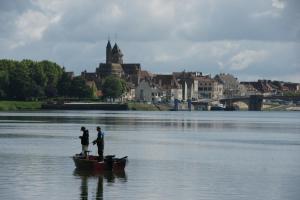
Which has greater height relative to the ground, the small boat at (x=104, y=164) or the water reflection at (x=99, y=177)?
the small boat at (x=104, y=164)

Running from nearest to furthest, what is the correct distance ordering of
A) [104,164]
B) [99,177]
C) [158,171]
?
1. [99,177]
2. [104,164]
3. [158,171]

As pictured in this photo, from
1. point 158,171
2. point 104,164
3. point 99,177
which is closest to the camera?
point 99,177

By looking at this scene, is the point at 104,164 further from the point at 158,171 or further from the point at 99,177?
the point at 158,171

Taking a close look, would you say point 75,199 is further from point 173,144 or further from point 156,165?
point 173,144

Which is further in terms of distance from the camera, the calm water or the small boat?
the small boat

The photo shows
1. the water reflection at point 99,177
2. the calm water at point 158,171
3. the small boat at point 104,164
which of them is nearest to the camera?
the calm water at point 158,171

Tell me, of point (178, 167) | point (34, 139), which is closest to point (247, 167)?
point (178, 167)

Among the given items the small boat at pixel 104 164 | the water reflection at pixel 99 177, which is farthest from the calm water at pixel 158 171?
the small boat at pixel 104 164

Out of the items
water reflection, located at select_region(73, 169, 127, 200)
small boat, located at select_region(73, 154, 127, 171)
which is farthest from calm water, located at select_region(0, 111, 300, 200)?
small boat, located at select_region(73, 154, 127, 171)

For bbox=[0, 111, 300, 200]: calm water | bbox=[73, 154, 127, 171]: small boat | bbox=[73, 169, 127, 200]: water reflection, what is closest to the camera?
bbox=[0, 111, 300, 200]: calm water

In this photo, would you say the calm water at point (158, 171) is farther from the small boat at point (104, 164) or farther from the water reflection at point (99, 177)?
the small boat at point (104, 164)

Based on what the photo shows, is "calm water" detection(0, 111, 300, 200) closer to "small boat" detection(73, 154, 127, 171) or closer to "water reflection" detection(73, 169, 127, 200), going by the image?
"water reflection" detection(73, 169, 127, 200)

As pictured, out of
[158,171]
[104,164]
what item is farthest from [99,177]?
[158,171]

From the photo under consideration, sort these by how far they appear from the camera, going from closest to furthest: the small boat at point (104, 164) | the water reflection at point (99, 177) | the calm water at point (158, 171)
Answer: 1. the calm water at point (158, 171)
2. the water reflection at point (99, 177)
3. the small boat at point (104, 164)
